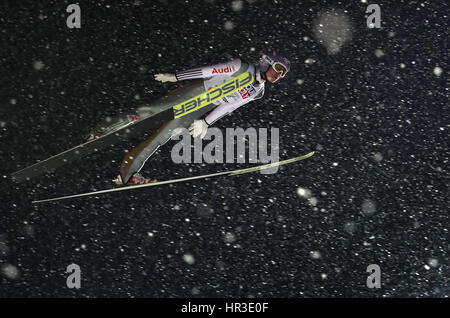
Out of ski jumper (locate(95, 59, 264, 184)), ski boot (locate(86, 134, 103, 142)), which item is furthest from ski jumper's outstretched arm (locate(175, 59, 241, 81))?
ski boot (locate(86, 134, 103, 142))

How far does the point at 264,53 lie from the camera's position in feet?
7.53

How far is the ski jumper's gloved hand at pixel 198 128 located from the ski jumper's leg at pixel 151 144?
17 millimetres

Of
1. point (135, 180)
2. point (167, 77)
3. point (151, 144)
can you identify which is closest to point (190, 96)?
point (167, 77)

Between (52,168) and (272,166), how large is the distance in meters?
0.88

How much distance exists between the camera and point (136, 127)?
2.17m

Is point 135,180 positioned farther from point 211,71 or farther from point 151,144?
point 211,71

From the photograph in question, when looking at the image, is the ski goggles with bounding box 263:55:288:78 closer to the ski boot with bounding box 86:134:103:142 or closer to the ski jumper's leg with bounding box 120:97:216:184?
the ski jumper's leg with bounding box 120:97:216:184

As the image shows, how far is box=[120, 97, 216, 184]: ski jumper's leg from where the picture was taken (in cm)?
210

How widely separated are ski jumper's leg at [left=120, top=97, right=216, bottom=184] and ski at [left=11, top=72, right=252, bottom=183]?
0.02 meters

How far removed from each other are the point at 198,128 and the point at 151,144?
193mm

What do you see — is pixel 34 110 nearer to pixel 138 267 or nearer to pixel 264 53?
pixel 138 267

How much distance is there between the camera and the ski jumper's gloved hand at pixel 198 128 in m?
2.11

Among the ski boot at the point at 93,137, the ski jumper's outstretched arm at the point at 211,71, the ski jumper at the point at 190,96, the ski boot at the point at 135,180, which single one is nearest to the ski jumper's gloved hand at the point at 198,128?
the ski jumper at the point at 190,96

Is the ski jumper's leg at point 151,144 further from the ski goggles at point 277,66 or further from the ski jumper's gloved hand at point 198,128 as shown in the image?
the ski goggles at point 277,66
